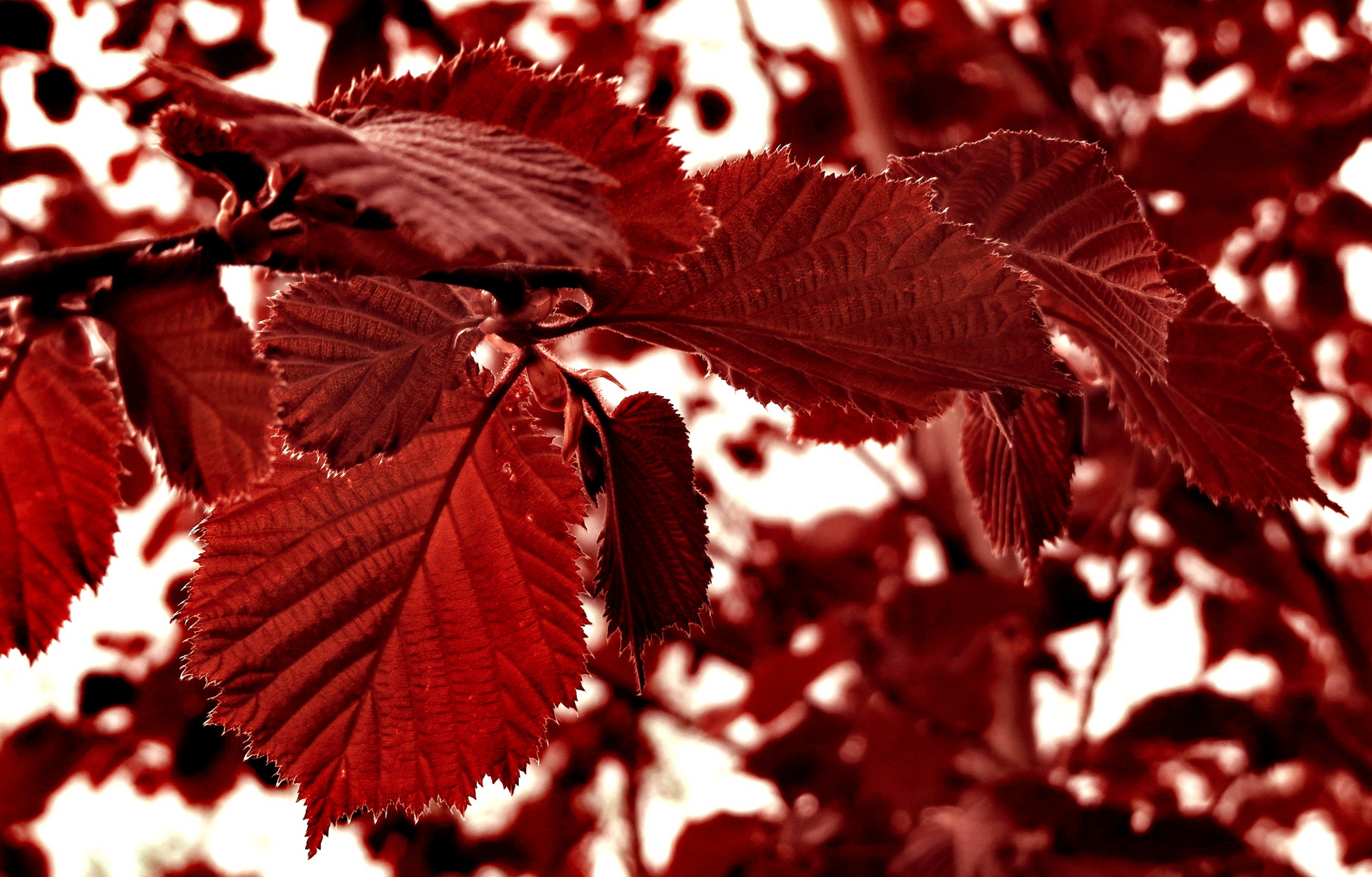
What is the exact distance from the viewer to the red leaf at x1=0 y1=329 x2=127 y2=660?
31 cm

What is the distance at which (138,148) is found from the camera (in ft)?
4.68

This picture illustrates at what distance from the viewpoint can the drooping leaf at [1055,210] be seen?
38 cm

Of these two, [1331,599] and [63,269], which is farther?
[1331,599]

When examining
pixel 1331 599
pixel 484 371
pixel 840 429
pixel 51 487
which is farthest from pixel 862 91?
pixel 51 487

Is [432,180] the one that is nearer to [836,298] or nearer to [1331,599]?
[836,298]

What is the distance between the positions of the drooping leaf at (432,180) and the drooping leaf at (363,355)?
0.07 metres

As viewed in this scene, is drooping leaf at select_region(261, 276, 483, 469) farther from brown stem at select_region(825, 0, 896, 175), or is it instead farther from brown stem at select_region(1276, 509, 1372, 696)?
brown stem at select_region(825, 0, 896, 175)

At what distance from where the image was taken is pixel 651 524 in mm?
374

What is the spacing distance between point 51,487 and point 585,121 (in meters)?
0.21

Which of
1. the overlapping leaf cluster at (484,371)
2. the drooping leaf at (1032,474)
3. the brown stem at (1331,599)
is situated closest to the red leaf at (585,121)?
the overlapping leaf cluster at (484,371)

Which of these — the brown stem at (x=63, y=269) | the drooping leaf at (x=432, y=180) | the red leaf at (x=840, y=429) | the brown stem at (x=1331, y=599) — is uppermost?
the drooping leaf at (x=432, y=180)

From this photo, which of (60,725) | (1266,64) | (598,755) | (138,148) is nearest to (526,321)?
(60,725)

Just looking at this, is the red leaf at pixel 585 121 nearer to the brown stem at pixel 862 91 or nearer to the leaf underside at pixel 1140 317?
the leaf underside at pixel 1140 317

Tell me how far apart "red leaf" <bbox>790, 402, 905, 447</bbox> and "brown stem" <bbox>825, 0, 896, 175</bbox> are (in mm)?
1114
